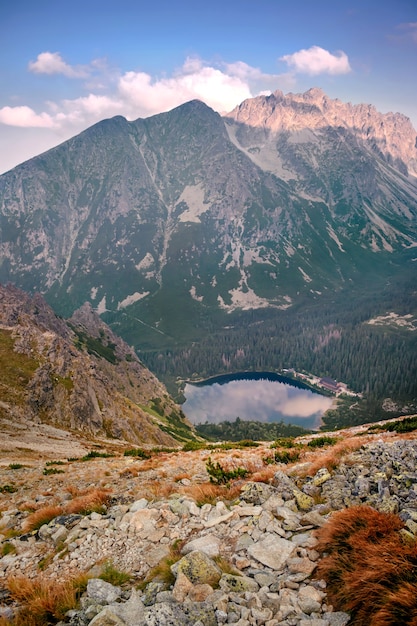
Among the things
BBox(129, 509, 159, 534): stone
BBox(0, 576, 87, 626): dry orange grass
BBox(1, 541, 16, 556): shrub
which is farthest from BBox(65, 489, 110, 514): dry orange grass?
BBox(0, 576, 87, 626): dry orange grass

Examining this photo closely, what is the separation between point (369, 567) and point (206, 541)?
5.35m

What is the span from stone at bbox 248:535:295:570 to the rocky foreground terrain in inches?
1.3

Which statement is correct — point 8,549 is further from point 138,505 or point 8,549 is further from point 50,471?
point 50,471

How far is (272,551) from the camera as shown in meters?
10.2

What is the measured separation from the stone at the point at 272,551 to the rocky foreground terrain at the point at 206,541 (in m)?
0.03

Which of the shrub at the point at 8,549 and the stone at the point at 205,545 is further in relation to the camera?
the shrub at the point at 8,549

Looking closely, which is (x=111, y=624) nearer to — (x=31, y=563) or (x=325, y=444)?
(x=31, y=563)

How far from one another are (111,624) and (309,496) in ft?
26.7

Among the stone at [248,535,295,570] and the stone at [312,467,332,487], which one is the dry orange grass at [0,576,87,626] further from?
the stone at [312,467,332,487]

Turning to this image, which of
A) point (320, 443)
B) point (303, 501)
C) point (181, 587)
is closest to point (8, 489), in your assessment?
point (181, 587)

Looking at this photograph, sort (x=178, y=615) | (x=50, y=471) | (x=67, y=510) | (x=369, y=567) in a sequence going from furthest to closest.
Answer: (x=50, y=471) < (x=67, y=510) < (x=178, y=615) < (x=369, y=567)

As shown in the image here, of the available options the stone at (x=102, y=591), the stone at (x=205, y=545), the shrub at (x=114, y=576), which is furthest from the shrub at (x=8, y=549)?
the stone at (x=205, y=545)

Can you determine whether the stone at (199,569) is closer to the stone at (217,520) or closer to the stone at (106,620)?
the stone at (106,620)

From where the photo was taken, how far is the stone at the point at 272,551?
9750 millimetres
